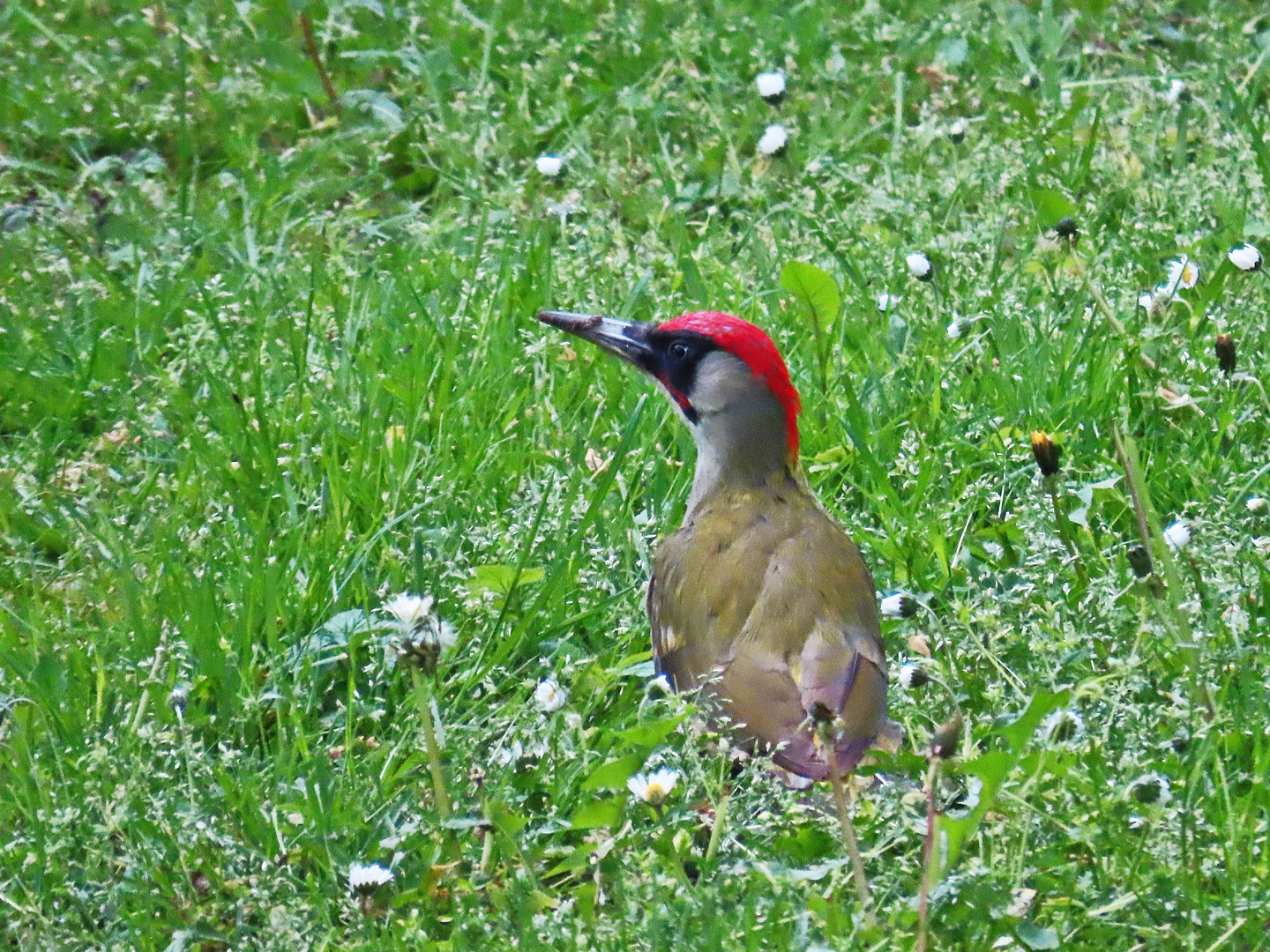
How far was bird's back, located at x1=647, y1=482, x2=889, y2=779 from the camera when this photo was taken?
130 inches

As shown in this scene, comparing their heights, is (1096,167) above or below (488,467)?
above

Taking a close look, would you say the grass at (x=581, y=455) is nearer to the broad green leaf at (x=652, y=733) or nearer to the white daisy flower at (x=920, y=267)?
the broad green leaf at (x=652, y=733)

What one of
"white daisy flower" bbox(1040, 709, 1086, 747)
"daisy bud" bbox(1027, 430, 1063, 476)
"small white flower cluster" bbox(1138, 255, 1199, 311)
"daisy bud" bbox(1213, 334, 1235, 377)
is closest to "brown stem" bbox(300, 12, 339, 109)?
"small white flower cluster" bbox(1138, 255, 1199, 311)

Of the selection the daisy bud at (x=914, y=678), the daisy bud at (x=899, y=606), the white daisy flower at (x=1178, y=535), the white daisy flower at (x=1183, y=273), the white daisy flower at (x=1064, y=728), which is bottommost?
the daisy bud at (x=914, y=678)

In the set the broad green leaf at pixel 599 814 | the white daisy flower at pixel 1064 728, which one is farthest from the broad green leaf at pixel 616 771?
the white daisy flower at pixel 1064 728

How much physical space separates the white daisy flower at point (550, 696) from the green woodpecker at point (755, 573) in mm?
221

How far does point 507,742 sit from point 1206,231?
3031 mm

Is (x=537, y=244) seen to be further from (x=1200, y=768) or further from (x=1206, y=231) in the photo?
(x=1200, y=768)

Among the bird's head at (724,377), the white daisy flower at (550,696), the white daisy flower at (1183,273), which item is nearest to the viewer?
the white daisy flower at (550,696)

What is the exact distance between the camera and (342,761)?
3643 mm

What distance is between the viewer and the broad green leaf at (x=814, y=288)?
192 inches

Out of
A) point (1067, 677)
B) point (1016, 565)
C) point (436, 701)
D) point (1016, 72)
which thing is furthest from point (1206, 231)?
point (436, 701)

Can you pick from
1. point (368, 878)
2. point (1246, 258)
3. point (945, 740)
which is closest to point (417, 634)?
point (368, 878)

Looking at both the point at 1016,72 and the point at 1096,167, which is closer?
the point at 1096,167
